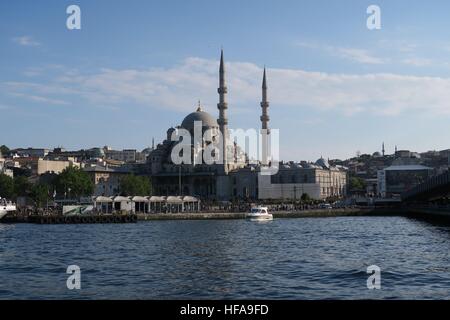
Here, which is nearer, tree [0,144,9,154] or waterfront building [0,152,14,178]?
waterfront building [0,152,14,178]

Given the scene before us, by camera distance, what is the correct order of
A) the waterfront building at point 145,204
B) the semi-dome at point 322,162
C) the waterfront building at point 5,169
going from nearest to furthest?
the waterfront building at point 145,204 → the waterfront building at point 5,169 → the semi-dome at point 322,162

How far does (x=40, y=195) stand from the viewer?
82.9 metres

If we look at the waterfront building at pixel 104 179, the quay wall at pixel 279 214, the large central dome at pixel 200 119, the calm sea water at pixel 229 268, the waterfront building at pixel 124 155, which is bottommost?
the quay wall at pixel 279 214

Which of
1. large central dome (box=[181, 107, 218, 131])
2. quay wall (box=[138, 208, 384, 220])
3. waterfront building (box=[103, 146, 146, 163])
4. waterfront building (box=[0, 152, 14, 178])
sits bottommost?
quay wall (box=[138, 208, 384, 220])

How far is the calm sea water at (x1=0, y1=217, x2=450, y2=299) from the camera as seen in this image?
1641 centimetres

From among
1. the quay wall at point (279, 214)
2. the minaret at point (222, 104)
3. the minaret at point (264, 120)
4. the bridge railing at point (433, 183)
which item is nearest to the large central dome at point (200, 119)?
the minaret at point (222, 104)

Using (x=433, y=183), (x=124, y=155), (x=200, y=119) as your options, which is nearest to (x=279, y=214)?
(x=433, y=183)

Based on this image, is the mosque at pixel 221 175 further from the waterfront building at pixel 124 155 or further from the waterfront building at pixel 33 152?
the waterfront building at pixel 124 155

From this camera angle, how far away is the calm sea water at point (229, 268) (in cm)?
1641

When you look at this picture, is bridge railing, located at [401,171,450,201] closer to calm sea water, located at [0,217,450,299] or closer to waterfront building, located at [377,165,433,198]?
calm sea water, located at [0,217,450,299]

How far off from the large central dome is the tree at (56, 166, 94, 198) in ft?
91.1

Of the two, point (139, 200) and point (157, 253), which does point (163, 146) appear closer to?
point (139, 200)

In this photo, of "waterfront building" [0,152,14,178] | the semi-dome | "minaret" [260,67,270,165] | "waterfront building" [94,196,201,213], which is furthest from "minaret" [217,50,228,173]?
"waterfront building" [0,152,14,178]
